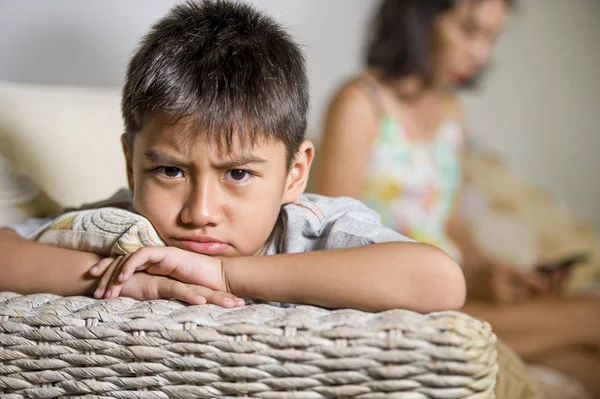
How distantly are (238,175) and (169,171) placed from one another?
0.09 metres

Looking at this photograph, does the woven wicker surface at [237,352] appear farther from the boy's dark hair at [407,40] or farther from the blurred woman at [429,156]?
the boy's dark hair at [407,40]

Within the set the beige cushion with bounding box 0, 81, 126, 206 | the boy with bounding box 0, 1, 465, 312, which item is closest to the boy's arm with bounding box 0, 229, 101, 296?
the boy with bounding box 0, 1, 465, 312

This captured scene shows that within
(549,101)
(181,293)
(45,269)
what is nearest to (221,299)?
(181,293)

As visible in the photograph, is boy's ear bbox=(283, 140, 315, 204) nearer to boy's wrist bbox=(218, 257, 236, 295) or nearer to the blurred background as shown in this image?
boy's wrist bbox=(218, 257, 236, 295)

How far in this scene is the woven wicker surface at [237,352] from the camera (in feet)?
2.36

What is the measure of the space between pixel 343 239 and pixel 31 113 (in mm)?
788

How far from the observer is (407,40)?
2.29 metres

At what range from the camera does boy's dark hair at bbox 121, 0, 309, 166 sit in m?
0.91

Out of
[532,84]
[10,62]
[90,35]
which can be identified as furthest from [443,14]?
[10,62]

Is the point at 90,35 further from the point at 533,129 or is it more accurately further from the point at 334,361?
the point at 533,129

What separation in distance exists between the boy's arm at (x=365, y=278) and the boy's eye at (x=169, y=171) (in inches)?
6.4

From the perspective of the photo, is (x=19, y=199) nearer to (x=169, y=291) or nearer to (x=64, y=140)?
(x=64, y=140)

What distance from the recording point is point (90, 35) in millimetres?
1888

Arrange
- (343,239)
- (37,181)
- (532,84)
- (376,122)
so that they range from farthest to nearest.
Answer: (532,84), (376,122), (37,181), (343,239)
